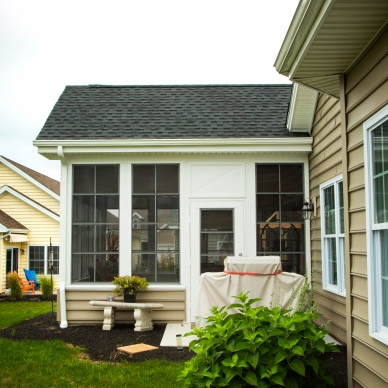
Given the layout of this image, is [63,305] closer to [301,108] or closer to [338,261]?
[338,261]

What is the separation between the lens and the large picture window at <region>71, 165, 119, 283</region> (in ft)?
27.8

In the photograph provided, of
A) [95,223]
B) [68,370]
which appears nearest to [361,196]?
[68,370]

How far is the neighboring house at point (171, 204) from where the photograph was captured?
8.31 m

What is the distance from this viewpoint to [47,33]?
13461 mm

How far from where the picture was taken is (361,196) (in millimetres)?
3982

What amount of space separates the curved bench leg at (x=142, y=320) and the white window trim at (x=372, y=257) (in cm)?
482

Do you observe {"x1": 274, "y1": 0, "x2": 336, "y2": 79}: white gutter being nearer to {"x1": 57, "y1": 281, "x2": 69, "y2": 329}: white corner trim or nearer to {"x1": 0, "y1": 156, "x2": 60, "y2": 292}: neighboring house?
{"x1": 57, "y1": 281, "x2": 69, "y2": 329}: white corner trim

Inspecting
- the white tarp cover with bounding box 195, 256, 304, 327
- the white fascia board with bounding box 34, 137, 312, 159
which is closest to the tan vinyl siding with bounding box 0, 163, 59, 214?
the white fascia board with bounding box 34, 137, 312, 159

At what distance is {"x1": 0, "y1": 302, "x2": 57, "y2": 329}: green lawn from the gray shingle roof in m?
3.98

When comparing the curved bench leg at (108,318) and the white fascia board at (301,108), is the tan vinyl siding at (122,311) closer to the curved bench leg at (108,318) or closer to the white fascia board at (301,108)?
the curved bench leg at (108,318)

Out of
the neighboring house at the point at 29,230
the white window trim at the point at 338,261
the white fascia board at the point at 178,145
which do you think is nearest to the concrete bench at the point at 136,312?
the white fascia board at the point at 178,145

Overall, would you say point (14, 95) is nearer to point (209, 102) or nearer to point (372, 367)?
point (209, 102)

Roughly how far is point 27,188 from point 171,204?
12.9 m

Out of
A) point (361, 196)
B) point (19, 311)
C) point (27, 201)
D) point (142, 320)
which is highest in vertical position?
point (27, 201)
